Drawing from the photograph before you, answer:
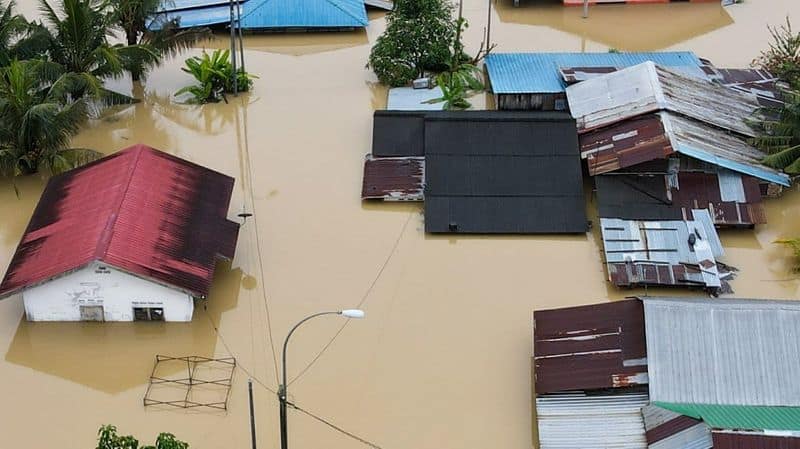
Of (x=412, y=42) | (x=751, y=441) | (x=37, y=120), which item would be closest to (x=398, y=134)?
(x=412, y=42)

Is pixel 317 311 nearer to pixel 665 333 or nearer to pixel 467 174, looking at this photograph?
pixel 467 174

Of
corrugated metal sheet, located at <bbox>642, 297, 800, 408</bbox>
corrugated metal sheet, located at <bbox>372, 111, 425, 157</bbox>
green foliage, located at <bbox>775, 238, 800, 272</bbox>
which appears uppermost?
corrugated metal sheet, located at <bbox>372, 111, 425, 157</bbox>

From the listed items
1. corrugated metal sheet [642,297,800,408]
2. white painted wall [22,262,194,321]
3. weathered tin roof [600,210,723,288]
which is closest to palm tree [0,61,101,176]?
white painted wall [22,262,194,321]

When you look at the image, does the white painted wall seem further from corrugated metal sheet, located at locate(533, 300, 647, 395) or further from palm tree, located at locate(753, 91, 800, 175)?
palm tree, located at locate(753, 91, 800, 175)

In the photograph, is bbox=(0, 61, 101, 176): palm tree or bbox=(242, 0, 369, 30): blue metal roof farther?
bbox=(242, 0, 369, 30): blue metal roof

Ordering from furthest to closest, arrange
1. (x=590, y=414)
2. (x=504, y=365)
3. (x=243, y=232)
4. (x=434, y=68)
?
(x=434, y=68), (x=243, y=232), (x=504, y=365), (x=590, y=414)

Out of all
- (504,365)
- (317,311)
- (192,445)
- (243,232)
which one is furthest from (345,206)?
(192,445)

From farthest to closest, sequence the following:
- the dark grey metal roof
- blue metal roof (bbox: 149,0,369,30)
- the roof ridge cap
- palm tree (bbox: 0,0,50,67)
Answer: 1. blue metal roof (bbox: 149,0,369,30)
2. palm tree (bbox: 0,0,50,67)
3. the dark grey metal roof
4. the roof ridge cap
